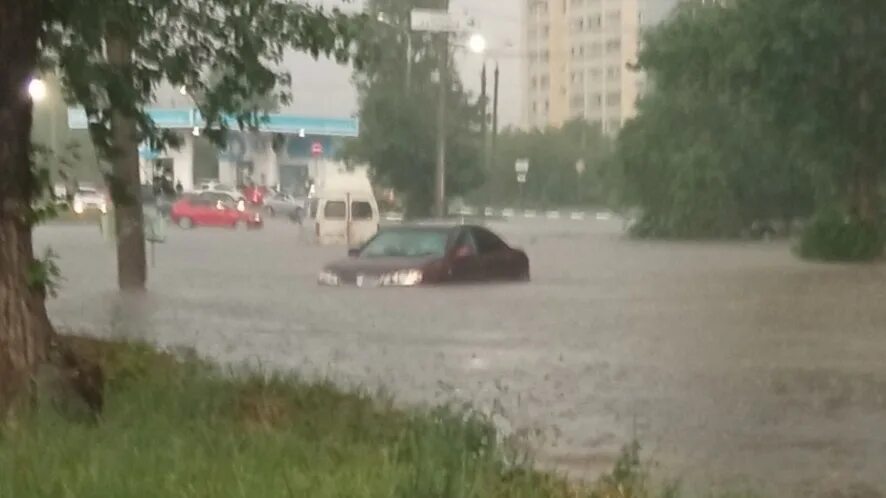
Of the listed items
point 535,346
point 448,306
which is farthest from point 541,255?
point 535,346

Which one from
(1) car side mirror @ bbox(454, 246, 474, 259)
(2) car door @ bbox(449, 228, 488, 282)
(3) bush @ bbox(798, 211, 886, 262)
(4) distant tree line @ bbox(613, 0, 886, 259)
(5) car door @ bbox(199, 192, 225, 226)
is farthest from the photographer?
(5) car door @ bbox(199, 192, 225, 226)

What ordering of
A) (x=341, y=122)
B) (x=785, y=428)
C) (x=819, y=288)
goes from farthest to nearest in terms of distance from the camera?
(x=341, y=122) → (x=819, y=288) → (x=785, y=428)

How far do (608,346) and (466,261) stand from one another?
8499 mm

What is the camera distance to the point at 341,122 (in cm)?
5272

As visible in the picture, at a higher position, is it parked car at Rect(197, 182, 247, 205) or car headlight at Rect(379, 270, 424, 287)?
parked car at Rect(197, 182, 247, 205)

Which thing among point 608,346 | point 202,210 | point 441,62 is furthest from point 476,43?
point 608,346

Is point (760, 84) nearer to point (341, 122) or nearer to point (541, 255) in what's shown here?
point (541, 255)

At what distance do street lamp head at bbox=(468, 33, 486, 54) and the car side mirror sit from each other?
1746 cm

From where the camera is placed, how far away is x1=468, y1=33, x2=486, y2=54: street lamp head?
1735 inches

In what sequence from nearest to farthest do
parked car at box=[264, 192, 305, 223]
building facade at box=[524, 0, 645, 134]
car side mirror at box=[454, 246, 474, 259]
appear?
car side mirror at box=[454, 246, 474, 259]
parked car at box=[264, 192, 305, 223]
building facade at box=[524, 0, 645, 134]

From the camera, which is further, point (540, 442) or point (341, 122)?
point (341, 122)

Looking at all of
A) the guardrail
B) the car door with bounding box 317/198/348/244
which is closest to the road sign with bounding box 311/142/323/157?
the guardrail

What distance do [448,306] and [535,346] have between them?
4.90 meters

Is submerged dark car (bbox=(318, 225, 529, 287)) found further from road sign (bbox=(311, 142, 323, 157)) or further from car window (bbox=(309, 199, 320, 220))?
road sign (bbox=(311, 142, 323, 157))
